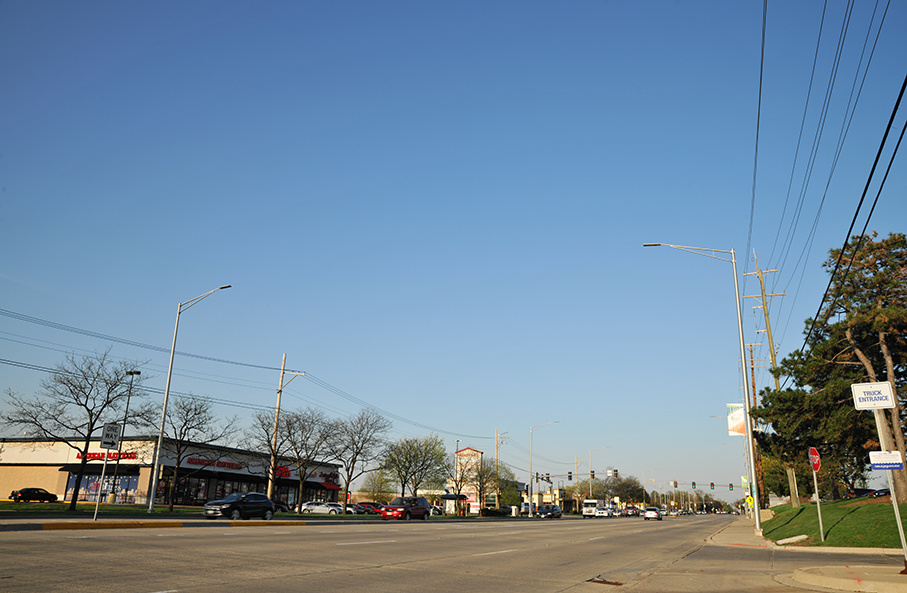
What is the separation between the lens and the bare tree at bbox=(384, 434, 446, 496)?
264ft

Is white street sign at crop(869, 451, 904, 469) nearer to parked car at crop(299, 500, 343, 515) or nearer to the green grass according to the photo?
the green grass

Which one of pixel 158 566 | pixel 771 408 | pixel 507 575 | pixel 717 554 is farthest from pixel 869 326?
pixel 158 566

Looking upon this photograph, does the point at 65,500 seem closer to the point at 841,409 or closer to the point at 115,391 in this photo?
the point at 115,391

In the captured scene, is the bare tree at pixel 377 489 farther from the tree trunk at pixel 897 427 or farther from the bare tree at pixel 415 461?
the tree trunk at pixel 897 427

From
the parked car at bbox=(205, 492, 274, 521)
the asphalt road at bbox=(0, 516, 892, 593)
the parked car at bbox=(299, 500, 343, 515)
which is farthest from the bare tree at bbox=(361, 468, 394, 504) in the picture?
the asphalt road at bbox=(0, 516, 892, 593)

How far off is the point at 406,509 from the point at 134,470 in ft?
104

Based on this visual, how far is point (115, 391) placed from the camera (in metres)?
43.5

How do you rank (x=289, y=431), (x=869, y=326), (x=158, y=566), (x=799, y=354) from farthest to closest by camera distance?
1. (x=289, y=431)
2. (x=799, y=354)
3. (x=869, y=326)
4. (x=158, y=566)

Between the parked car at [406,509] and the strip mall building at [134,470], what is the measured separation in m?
17.5

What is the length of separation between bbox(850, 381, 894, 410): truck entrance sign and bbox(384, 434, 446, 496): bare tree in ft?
222

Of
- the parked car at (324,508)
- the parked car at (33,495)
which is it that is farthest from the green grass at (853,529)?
the parked car at (33,495)

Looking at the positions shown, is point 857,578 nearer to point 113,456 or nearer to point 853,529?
point 853,529

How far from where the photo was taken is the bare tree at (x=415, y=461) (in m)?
80.5

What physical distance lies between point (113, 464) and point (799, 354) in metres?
59.9
